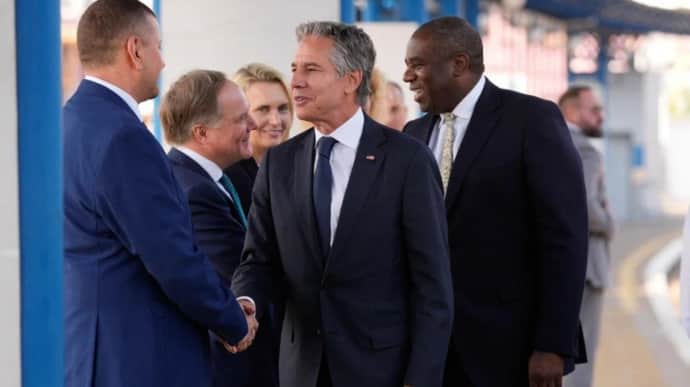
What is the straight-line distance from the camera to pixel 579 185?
4434 millimetres

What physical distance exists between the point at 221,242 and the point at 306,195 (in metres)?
0.54

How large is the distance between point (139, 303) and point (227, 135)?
99cm

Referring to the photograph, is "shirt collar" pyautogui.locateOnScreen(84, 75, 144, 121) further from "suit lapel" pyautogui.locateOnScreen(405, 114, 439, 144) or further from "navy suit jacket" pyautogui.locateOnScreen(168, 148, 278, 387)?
"suit lapel" pyautogui.locateOnScreen(405, 114, 439, 144)

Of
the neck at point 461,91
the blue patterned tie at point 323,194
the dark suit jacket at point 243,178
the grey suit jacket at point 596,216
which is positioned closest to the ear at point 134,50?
the blue patterned tie at point 323,194

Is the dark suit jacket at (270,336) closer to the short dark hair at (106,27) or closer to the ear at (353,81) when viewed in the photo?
the ear at (353,81)

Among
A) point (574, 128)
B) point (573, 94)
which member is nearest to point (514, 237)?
point (574, 128)

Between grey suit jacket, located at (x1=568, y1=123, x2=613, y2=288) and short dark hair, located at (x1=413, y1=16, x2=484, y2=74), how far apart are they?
3422mm

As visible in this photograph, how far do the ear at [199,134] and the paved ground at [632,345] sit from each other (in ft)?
19.4

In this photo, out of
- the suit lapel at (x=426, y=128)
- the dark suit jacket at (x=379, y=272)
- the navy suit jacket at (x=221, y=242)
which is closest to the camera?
the dark suit jacket at (x=379, y=272)

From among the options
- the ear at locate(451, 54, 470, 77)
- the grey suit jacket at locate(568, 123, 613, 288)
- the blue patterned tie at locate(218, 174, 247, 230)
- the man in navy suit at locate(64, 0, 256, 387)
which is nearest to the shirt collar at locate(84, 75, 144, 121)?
the man in navy suit at locate(64, 0, 256, 387)

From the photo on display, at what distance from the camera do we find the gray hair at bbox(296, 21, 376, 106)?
3896 mm

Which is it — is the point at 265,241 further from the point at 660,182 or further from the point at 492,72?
the point at 660,182

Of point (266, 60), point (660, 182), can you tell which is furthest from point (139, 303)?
point (660, 182)

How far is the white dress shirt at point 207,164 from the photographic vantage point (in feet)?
Result: 14.3
